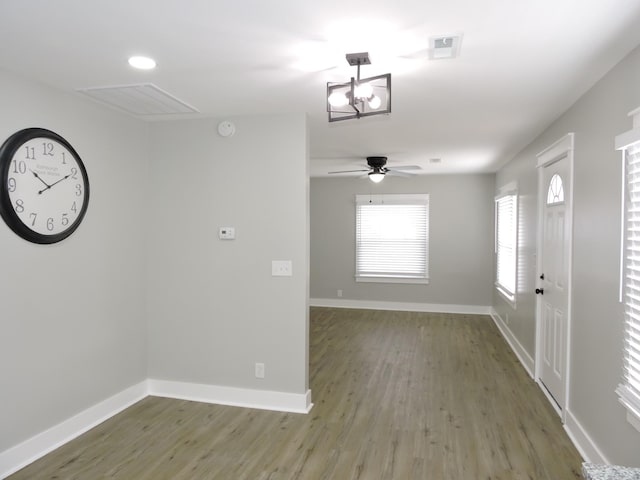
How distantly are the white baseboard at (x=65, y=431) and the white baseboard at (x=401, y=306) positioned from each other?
471cm

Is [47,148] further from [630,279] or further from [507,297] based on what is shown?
[507,297]

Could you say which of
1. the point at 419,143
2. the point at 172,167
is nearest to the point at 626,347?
the point at 419,143

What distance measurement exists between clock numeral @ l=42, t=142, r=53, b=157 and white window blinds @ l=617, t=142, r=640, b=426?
3481 mm

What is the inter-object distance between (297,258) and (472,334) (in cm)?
379

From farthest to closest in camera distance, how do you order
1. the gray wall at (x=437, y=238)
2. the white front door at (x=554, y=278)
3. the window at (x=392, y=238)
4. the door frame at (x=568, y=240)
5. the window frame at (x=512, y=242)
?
the window at (x=392, y=238), the gray wall at (x=437, y=238), the window frame at (x=512, y=242), the white front door at (x=554, y=278), the door frame at (x=568, y=240)

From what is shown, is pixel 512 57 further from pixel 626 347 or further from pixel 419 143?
pixel 419 143

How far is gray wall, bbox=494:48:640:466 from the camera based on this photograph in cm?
241

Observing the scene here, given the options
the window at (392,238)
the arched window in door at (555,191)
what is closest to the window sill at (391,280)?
the window at (392,238)

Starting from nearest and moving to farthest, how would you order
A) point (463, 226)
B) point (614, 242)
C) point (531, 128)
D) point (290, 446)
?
point (614, 242) → point (290, 446) → point (531, 128) → point (463, 226)

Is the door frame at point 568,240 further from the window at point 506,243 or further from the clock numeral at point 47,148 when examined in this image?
the clock numeral at point 47,148

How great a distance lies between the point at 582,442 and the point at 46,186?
4004 mm

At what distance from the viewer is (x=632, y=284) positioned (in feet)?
7.39

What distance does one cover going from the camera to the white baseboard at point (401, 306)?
25.1 feet

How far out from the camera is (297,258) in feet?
11.7
